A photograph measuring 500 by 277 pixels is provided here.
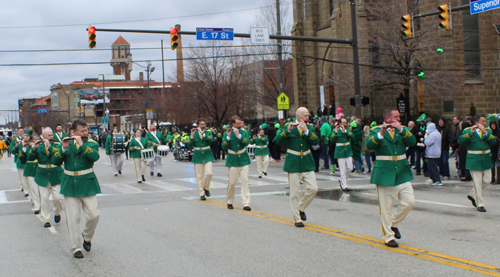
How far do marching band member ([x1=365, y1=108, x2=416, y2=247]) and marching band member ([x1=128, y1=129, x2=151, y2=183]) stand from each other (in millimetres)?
11656

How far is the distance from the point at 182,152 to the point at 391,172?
22.1 m

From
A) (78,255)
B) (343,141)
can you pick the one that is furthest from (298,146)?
(343,141)

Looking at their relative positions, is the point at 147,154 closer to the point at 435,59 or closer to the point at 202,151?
the point at 202,151

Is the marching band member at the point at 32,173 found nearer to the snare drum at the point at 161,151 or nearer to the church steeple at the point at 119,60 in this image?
the snare drum at the point at 161,151

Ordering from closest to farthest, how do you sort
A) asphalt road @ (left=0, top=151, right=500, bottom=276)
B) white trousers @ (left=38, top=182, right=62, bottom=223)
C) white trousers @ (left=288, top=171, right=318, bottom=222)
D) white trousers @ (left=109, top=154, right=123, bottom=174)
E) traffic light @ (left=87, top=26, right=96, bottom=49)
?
asphalt road @ (left=0, top=151, right=500, bottom=276) → white trousers @ (left=288, top=171, right=318, bottom=222) → white trousers @ (left=38, top=182, right=62, bottom=223) → traffic light @ (left=87, top=26, right=96, bottom=49) → white trousers @ (left=109, top=154, right=123, bottom=174)

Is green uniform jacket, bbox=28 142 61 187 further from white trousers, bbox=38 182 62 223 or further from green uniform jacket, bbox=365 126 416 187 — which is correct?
green uniform jacket, bbox=365 126 416 187

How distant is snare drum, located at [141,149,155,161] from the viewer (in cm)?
1747

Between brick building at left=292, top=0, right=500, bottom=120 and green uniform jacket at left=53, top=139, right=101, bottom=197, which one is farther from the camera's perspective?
brick building at left=292, top=0, right=500, bottom=120

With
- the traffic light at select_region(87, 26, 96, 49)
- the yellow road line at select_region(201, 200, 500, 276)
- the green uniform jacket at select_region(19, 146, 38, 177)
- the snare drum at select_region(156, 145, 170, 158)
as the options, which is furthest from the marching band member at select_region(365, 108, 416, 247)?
the traffic light at select_region(87, 26, 96, 49)

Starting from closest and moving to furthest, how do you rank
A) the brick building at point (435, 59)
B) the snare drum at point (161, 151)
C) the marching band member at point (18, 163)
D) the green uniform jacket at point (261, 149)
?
the marching band member at point (18, 163) → the green uniform jacket at point (261, 149) → the snare drum at point (161, 151) → the brick building at point (435, 59)

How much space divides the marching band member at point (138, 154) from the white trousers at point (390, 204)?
460 inches

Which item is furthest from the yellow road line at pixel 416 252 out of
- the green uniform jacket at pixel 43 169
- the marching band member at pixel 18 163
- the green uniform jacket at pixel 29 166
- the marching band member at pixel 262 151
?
the marching band member at pixel 262 151

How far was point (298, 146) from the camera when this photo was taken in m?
8.59

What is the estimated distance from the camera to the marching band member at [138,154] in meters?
17.3
